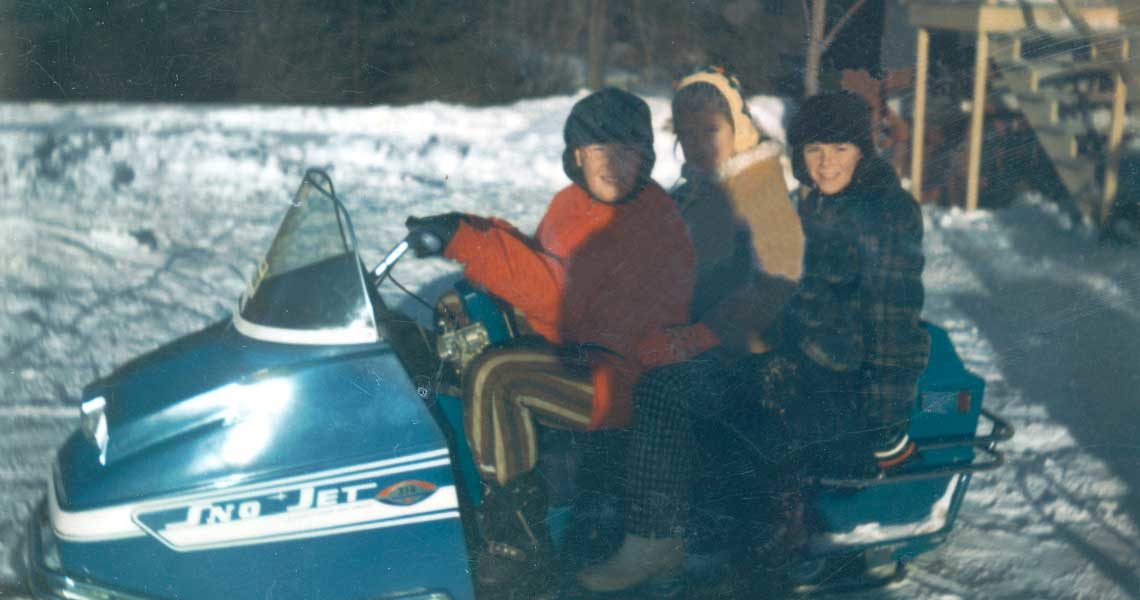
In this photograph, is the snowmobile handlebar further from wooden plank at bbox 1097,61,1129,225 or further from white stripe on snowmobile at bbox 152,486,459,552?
wooden plank at bbox 1097,61,1129,225

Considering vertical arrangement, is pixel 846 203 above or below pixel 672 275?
above

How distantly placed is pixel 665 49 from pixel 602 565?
6.14 ft

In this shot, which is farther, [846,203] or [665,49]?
[665,49]

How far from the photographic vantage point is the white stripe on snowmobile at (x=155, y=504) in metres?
2.21

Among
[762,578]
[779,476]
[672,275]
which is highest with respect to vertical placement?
[672,275]

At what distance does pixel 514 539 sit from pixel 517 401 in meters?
0.41

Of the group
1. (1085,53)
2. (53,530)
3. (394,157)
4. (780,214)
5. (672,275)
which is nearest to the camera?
(53,530)

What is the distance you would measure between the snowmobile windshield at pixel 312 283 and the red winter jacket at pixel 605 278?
0.95 ft

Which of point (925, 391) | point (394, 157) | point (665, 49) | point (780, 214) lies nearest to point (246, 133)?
point (394, 157)

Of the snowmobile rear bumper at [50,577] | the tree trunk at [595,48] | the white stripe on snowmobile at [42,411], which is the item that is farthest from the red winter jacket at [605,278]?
the white stripe on snowmobile at [42,411]

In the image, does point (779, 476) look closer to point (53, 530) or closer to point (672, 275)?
point (672, 275)

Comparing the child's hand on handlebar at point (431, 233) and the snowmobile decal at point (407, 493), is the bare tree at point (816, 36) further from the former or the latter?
the snowmobile decal at point (407, 493)

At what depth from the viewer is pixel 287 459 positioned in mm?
2277

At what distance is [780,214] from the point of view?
9.98ft
